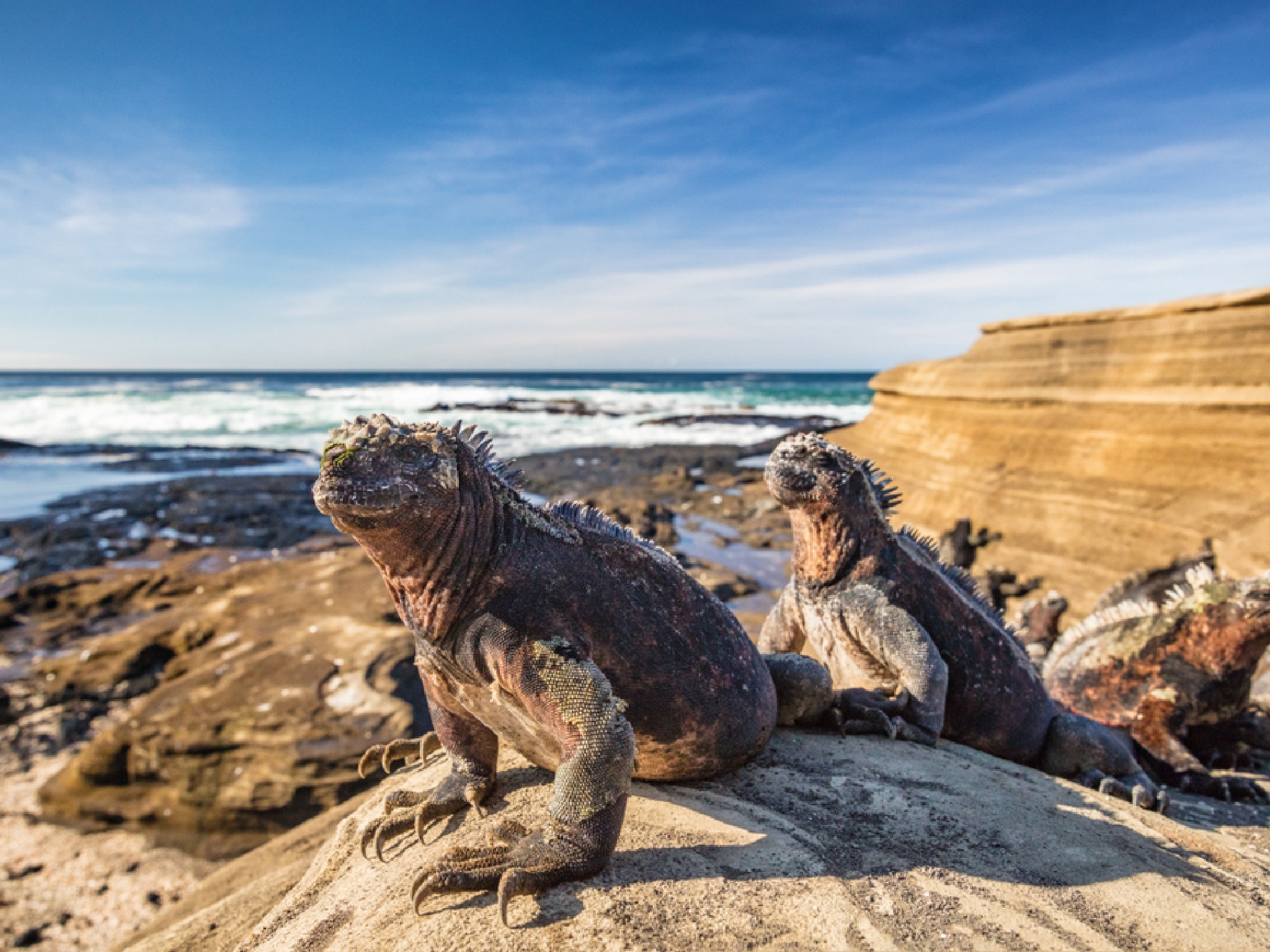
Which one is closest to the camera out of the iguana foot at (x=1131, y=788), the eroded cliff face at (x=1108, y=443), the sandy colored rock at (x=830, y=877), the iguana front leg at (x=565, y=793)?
the sandy colored rock at (x=830, y=877)

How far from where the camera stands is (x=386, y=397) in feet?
183

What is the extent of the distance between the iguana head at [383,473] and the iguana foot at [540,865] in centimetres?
103

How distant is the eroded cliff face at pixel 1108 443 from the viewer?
28.3 feet

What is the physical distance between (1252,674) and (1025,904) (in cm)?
353

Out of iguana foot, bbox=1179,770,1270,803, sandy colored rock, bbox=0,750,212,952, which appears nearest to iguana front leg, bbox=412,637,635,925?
sandy colored rock, bbox=0,750,212,952

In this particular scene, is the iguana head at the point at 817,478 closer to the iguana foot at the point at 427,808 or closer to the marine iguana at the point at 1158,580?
the iguana foot at the point at 427,808

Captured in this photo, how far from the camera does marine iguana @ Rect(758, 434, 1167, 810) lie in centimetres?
374

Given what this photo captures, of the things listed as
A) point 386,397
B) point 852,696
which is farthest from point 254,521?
point 386,397

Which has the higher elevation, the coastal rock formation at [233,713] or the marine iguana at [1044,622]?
the marine iguana at [1044,622]

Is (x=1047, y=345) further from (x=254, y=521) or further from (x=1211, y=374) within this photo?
(x=254, y=521)

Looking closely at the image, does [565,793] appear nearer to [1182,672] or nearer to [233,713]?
[1182,672]

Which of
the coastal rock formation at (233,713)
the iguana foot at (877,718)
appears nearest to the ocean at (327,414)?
the coastal rock formation at (233,713)

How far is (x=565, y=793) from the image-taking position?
2201mm

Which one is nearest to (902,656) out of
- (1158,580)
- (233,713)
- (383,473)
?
(383,473)
